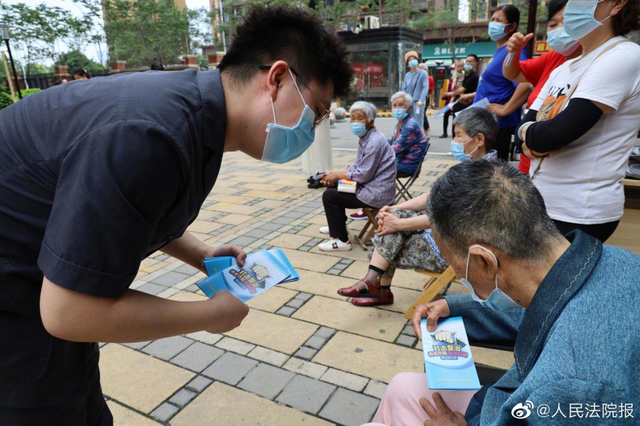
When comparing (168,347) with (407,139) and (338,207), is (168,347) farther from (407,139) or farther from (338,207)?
(407,139)

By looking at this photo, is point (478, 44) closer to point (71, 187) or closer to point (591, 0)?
point (591, 0)

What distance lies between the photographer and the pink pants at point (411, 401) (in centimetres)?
152

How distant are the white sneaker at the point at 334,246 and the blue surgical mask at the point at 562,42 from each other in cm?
251

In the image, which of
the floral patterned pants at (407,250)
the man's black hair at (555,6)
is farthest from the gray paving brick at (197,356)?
the man's black hair at (555,6)

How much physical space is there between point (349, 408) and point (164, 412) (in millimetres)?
942

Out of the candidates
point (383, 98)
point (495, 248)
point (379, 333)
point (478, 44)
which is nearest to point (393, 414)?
point (495, 248)

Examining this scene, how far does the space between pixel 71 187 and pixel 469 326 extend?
146cm

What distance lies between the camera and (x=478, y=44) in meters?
28.7

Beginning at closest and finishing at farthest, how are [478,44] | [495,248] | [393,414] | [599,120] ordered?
[495,248] → [393,414] → [599,120] → [478,44]

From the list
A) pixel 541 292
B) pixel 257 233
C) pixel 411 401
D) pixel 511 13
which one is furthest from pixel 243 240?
pixel 541 292

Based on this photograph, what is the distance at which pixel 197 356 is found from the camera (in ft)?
8.45

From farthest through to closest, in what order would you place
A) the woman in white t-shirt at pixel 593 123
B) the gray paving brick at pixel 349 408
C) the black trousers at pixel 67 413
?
the gray paving brick at pixel 349 408
the woman in white t-shirt at pixel 593 123
the black trousers at pixel 67 413

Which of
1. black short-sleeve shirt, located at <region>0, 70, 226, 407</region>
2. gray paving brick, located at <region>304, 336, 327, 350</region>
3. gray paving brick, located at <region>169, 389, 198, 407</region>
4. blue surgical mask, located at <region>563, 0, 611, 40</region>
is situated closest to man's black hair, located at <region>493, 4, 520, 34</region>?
blue surgical mask, located at <region>563, 0, 611, 40</region>

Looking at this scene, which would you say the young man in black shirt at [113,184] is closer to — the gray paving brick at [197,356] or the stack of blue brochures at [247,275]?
the stack of blue brochures at [247,275]
